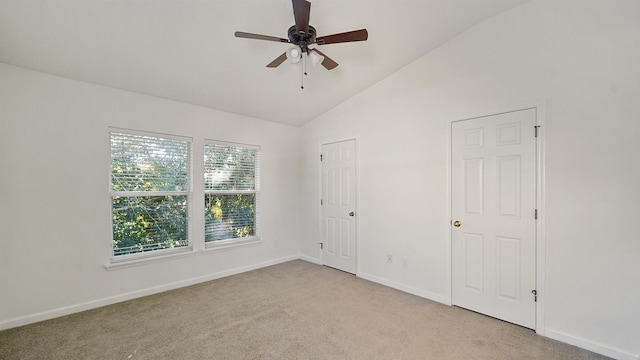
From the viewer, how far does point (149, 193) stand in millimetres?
3475

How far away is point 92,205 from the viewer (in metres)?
3.07

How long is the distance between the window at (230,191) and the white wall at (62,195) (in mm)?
563

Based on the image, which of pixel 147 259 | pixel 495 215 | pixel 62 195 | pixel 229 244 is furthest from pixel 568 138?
pixel 62 195

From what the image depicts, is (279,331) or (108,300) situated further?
(108,300)

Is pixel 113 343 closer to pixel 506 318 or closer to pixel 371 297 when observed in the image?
pixel 371 297

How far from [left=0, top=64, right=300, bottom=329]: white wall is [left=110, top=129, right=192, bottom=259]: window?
13 cm

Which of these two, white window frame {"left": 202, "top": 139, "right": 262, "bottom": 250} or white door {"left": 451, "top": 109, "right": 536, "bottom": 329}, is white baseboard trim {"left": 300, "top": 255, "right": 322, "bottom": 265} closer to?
white window frame {"left": 202, "top": 139, "right": 262, "bottom": 250}

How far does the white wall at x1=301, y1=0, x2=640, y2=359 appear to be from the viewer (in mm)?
2191

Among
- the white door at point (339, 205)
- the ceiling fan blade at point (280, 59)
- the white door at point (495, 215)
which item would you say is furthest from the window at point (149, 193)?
the white door at point (495, 215)

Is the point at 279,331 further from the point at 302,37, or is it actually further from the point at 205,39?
the point at 205,39

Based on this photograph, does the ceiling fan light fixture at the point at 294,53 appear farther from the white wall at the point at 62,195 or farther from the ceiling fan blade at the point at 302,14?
the white wall at the point at 62,195

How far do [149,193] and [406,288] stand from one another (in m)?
3.57

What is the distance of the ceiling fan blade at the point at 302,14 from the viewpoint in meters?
1.83

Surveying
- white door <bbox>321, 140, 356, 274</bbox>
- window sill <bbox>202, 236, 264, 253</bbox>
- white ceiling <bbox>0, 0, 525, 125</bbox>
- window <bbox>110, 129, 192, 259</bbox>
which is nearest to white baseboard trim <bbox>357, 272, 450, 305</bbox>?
white door <bbox>321, 140, 356, 274</bbox>
